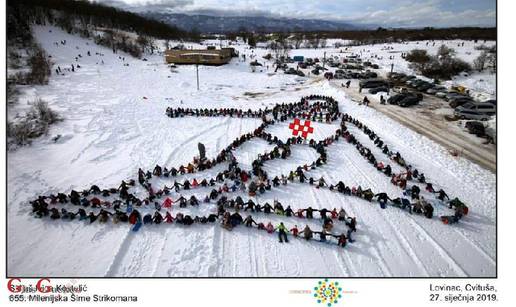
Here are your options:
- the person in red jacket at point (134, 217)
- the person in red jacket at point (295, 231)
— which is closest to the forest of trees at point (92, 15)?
the person in red jacket at point (134, 217)

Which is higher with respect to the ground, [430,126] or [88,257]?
[430,126]

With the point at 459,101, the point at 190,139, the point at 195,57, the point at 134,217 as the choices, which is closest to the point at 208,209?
the point at 134,217

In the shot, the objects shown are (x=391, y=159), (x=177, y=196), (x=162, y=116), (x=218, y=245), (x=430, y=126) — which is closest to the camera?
(x=218, y=245)

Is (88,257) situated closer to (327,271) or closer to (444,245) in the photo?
(327,271)

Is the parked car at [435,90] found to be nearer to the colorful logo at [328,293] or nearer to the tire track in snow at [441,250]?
the tire track in snow at [441,250]

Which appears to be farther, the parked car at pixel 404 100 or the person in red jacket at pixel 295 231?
the parked car at pixel 404 100

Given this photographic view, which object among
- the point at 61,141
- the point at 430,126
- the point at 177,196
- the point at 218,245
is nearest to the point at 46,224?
the point at 177,196
